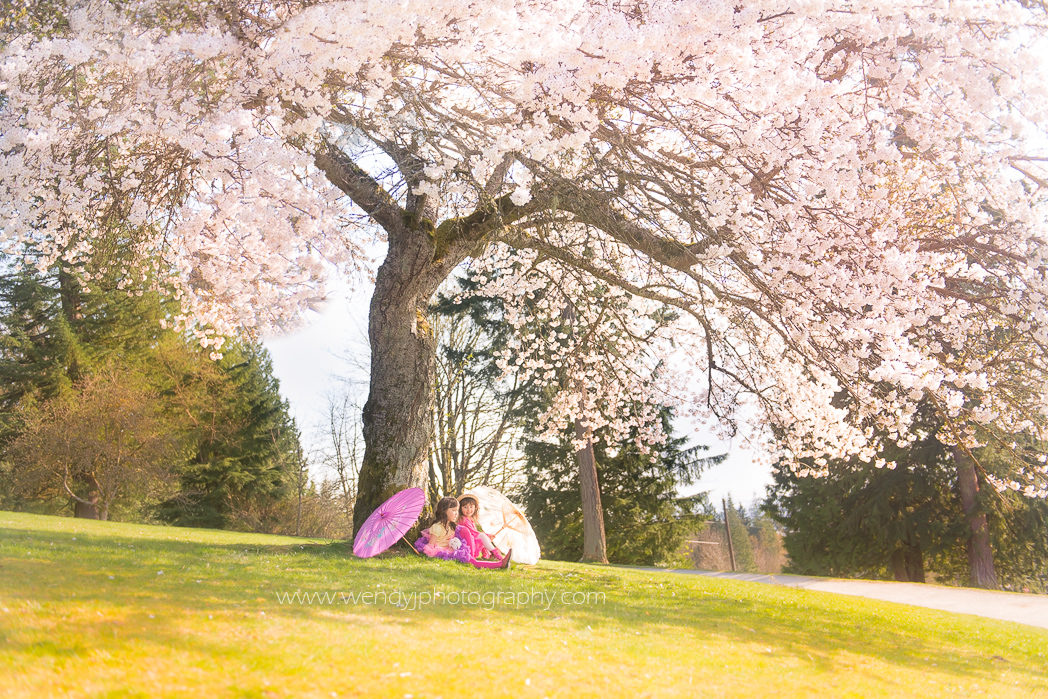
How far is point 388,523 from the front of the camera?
8414 mm

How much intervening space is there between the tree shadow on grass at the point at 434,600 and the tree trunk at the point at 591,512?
7886 mm

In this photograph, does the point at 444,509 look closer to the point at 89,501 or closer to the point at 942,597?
the point at 942,597

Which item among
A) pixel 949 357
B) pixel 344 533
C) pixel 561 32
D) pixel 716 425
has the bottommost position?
pixel 344 533

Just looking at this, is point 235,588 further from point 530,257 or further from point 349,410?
point 349,410

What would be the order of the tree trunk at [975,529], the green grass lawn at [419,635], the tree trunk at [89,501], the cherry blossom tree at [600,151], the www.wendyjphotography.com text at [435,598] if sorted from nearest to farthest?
the green grass lawn at [419,635] → the www.wendyjphotography.com text at [435,598] → the cherry blossom tree at [600,151] → the tree trunk at [975,529] → the tree trunk at [89,501]

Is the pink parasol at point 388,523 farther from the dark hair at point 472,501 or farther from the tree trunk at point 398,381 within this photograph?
the dark hair at point 472,501

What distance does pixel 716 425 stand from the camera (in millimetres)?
11000

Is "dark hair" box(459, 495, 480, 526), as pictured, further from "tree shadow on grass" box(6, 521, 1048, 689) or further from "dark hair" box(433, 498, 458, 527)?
"tree shadow on grass" box(6, 521, 1048, 689)

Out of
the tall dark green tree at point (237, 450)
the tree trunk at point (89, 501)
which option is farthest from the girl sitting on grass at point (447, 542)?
the tall dark green tree at point (237, 450)

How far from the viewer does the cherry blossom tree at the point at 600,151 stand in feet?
19.7

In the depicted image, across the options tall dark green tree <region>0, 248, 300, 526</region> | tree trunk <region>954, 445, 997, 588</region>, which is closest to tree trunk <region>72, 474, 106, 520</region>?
tall dark green tree <region>0, 248, 300, 526</region>

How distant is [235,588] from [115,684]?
2.45 meters

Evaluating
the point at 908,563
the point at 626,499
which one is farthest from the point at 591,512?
the point at 908,563

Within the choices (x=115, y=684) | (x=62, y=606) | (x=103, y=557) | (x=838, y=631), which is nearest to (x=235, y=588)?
Answer: (x=62, y=606)
